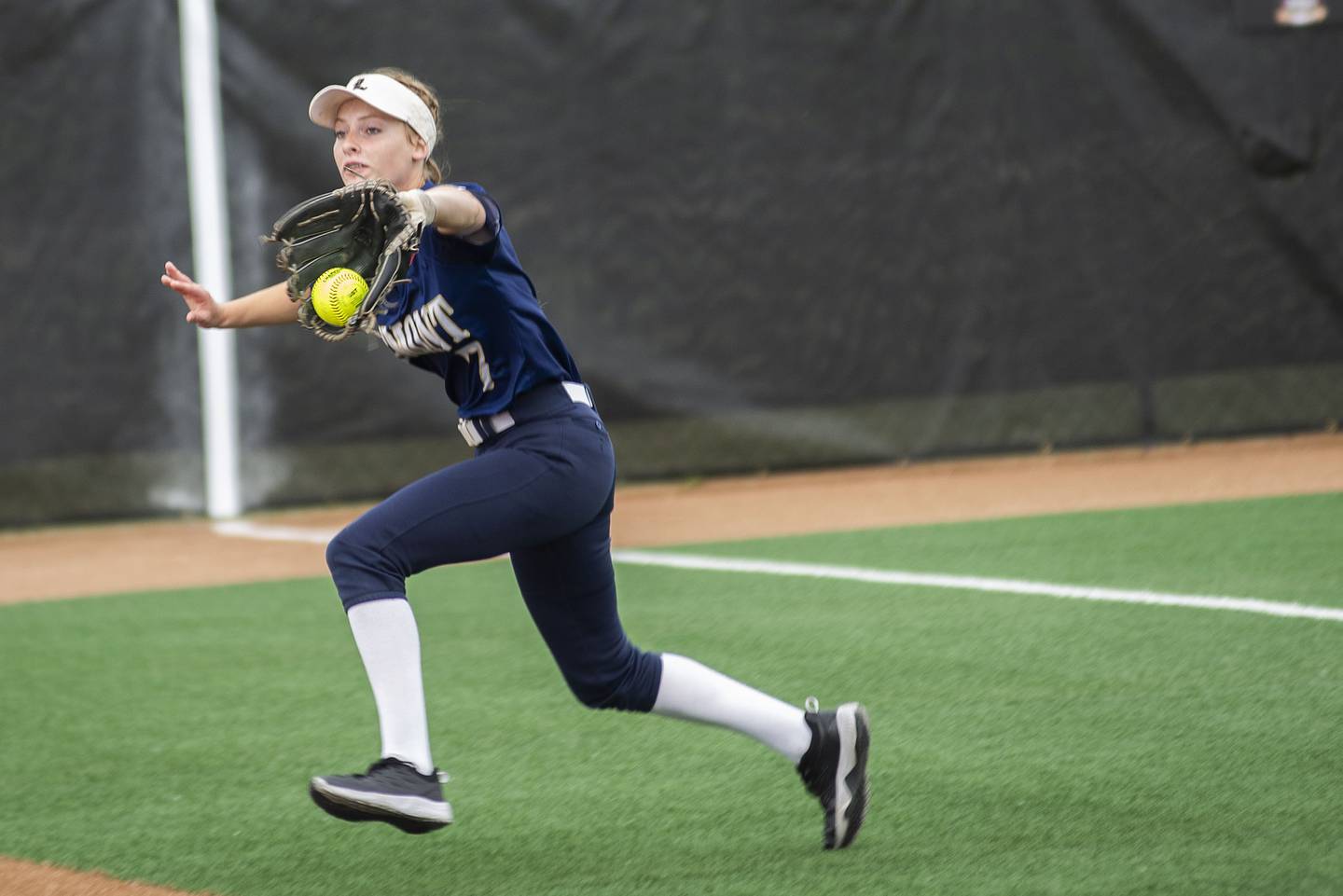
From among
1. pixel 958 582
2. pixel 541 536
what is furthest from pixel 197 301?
pixel 958 582

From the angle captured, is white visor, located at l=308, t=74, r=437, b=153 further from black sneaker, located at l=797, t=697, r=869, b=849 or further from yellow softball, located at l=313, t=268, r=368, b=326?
black sneaker, located at l=797, t=697, r=869, b=849

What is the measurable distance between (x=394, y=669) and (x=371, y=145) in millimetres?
1088

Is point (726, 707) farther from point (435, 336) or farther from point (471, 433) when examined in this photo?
point (435, 336)

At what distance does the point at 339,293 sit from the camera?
3.60 m

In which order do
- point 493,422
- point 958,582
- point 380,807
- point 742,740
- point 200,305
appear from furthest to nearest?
point 958,582 < point 742,740 < point 200,305 < point 493,422 < point 380,807

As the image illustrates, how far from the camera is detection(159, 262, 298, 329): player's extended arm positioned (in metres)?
4.12

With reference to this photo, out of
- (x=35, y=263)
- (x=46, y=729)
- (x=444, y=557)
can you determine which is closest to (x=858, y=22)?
(x=35, y=263)

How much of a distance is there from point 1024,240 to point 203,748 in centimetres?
664

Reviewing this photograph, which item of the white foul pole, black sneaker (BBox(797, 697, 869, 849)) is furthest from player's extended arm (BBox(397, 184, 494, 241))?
the white foul pole

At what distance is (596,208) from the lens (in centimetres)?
1021

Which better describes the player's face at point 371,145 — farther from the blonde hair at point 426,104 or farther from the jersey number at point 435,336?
the jersey number at point 435,336

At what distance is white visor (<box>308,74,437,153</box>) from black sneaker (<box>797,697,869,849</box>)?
1466mm

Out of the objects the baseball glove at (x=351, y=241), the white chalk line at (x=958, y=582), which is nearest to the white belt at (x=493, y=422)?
the baseball glove at (x=351, y=241)

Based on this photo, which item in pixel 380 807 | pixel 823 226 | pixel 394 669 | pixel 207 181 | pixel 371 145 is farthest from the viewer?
pixel 823 226
